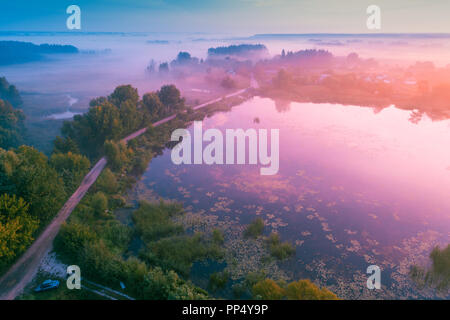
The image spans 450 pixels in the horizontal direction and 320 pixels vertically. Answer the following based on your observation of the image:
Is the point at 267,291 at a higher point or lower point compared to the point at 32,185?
lower

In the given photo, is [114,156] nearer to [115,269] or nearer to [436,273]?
[115,269]

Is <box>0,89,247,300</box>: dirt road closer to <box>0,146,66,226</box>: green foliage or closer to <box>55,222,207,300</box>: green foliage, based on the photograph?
<box>0,146,66,226</box>: green foliage

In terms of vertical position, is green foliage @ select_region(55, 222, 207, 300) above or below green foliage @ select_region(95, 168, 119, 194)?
below

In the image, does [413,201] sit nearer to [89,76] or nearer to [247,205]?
[247,205]

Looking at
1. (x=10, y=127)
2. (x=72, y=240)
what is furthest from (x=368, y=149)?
(x=10, y=127)

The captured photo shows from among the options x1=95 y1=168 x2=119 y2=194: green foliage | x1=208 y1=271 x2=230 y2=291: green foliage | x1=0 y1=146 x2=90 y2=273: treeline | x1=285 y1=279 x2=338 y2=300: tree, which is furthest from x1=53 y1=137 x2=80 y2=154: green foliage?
x1=285 y1=279 x2=338 y2=300: tree

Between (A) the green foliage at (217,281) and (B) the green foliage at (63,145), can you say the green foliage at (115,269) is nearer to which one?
(A) the green foliage at (217,281)
